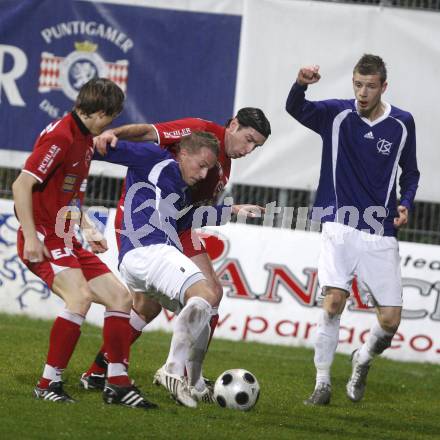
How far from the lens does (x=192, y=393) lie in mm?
7727

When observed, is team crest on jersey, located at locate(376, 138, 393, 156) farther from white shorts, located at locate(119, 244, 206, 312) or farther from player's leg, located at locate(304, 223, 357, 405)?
white shorts, located at locate(119, 244, 206, 312)

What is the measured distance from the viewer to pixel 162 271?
23.7 feet

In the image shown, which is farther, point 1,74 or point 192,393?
point 1,74

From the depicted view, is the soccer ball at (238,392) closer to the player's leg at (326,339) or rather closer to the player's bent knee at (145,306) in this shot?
the player's leg at (326,339)

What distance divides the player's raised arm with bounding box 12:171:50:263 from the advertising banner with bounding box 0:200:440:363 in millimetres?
5292

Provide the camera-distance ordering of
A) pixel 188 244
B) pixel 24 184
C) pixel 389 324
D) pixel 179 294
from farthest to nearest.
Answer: pixel 389 324, pixel 188 244, pixel 179 294, pixel 24 184

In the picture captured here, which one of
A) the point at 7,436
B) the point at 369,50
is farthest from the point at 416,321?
the point at 7,436

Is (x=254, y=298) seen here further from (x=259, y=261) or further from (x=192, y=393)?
(x=192, y=393)

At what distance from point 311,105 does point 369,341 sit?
1933 mm

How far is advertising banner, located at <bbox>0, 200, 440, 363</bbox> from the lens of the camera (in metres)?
12.0

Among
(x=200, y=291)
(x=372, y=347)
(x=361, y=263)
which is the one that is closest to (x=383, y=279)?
(x=361, y=263)

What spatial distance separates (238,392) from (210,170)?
5.11 feet

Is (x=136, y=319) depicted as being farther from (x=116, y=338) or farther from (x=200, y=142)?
(x=200, y=142)

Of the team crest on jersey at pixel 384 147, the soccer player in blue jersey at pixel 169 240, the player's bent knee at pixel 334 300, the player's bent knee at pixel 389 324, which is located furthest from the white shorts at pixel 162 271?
the team crest on jersey at pixel 384 147
